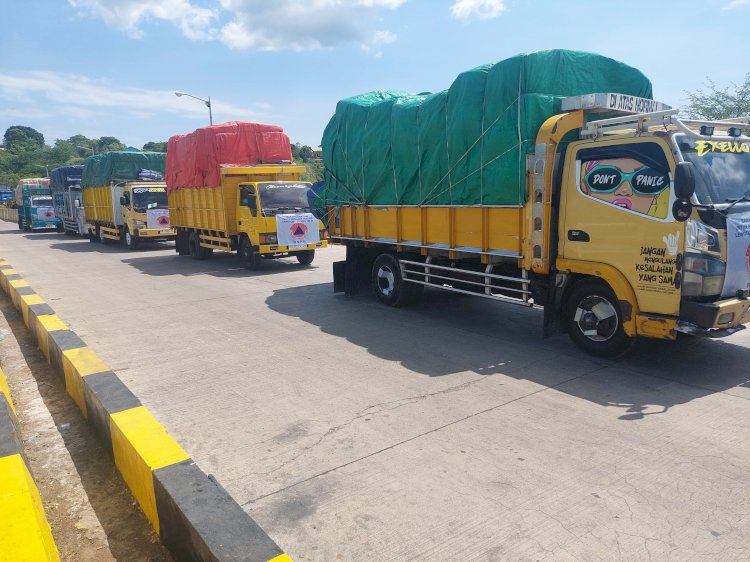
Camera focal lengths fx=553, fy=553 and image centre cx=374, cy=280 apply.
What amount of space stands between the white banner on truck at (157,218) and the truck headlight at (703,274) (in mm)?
18981

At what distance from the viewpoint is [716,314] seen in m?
4.98

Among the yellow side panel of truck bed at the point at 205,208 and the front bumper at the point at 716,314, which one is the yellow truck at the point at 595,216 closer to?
the front bumper at the point at 716,314

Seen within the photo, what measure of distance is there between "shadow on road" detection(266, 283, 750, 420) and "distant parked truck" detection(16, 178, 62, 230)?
2866 cm

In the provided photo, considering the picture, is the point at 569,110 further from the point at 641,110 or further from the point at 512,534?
the point at 512,534

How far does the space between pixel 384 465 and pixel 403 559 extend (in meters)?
1.01

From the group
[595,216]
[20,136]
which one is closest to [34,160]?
[20,136]

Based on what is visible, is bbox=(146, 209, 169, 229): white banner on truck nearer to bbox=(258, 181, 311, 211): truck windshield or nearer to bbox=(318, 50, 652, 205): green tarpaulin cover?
→ bbox=(258, 181, 311, 211): truck windshield

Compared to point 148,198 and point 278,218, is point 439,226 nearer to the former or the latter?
point 278,218

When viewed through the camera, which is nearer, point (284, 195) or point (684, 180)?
point (684, 180)

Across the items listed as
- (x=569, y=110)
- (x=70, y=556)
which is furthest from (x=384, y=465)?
(x=569, y=110)

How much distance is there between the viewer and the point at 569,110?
613 cm

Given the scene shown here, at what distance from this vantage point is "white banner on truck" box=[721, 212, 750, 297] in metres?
5.12

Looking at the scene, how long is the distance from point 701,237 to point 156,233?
62.1 ft

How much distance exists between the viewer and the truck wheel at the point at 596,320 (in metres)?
5.84
